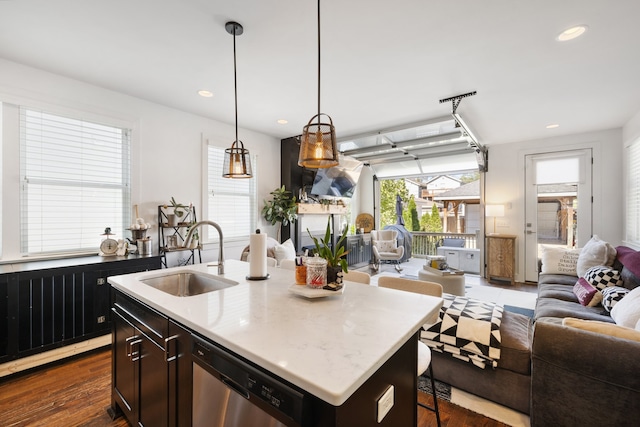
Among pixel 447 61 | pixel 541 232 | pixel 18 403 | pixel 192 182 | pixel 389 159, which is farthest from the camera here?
pixel 389 159

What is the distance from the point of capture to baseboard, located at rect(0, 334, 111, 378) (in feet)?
7.36

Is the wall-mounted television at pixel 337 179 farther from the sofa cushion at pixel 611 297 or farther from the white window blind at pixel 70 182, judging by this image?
the sofa cushion at pixel 611 297

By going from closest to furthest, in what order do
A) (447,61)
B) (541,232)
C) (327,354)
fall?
(327,354), (447,61), (541,232)

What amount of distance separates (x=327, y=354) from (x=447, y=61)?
2.68m

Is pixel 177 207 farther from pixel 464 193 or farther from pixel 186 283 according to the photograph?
pixel 464 193

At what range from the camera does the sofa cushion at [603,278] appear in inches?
106

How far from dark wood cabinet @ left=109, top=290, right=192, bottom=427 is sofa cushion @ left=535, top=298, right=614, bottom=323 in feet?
8.83

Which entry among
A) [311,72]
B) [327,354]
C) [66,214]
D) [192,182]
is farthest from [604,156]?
[66,214]

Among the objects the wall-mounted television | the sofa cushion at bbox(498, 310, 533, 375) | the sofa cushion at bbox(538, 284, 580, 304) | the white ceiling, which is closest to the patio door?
the white ceiling

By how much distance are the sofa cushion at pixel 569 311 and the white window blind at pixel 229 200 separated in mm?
3843

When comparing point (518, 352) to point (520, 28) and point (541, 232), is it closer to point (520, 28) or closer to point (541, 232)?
point (520, 28)

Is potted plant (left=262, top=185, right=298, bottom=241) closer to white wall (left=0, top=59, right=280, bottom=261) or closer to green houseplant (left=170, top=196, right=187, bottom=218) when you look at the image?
white wall (left=0, top=59, right=280, bottom=261)

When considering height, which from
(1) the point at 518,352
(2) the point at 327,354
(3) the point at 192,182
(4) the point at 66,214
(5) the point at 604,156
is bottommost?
(1) the point at 518,352

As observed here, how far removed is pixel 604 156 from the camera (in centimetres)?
452
